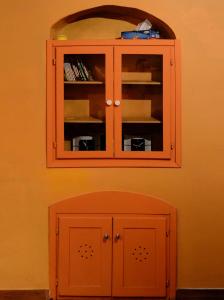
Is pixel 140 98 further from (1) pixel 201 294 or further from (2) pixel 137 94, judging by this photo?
(1) pixel 201 294

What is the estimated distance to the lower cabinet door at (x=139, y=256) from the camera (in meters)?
3.30

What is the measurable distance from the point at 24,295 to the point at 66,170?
3.17ft

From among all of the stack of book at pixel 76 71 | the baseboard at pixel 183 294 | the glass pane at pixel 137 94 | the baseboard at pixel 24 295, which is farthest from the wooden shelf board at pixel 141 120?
the baseboard at pixel 24 295

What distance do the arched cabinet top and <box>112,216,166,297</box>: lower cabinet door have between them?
0.06 meters

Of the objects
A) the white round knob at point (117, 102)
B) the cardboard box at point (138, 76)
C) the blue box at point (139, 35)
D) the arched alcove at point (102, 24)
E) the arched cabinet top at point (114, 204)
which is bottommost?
the arched cabinet top at point (114, 204)

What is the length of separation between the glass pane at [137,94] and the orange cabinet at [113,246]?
0.39m

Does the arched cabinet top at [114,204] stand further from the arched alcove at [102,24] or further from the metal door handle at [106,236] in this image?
the arched alcove at [102,24]

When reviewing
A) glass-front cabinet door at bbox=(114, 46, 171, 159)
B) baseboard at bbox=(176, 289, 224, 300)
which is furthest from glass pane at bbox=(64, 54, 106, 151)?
baseboard at bbox=(176, 289, 224, 300)

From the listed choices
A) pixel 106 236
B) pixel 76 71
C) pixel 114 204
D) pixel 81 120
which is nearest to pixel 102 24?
pixel 76 71

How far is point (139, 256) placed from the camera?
3.31m

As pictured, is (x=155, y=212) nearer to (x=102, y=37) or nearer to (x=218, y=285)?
(x=218, y=285)

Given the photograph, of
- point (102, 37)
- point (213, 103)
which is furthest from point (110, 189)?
point (102, 37)

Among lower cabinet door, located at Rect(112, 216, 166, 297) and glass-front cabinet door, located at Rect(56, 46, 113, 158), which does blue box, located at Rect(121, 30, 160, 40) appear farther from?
lower cabinet door, located at Rect(112, 216, 166, 297)

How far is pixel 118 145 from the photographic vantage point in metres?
3.31
